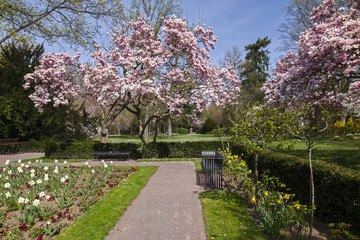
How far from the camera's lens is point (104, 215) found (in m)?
5.21

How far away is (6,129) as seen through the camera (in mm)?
19125

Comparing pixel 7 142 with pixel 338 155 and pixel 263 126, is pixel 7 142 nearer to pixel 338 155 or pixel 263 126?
pixel 263 126

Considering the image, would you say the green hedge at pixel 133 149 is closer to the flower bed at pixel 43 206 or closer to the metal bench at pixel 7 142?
the metal bench at pixel 7 142

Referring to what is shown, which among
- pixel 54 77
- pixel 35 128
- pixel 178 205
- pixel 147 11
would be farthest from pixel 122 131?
pixel 178 205

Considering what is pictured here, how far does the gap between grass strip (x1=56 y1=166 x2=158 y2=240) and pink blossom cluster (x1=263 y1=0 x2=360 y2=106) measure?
5531mm

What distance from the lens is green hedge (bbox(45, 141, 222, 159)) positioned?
1493cm

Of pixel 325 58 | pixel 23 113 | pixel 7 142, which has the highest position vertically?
pixel 325 58

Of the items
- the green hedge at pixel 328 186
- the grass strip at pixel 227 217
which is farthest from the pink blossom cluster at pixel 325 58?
the grass strip at pixel 227 217

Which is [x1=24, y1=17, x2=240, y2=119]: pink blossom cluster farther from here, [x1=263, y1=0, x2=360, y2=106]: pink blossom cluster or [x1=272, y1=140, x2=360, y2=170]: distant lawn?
[x1=272, y1=140, x2=360, y2=170]: distant lawn

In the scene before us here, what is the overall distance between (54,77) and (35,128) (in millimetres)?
10187

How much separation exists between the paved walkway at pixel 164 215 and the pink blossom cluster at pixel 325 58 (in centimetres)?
421

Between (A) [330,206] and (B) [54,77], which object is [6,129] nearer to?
(B) [54,77]

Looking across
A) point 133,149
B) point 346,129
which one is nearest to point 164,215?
point 133,149

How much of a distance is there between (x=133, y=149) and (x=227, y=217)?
10.9 meters
